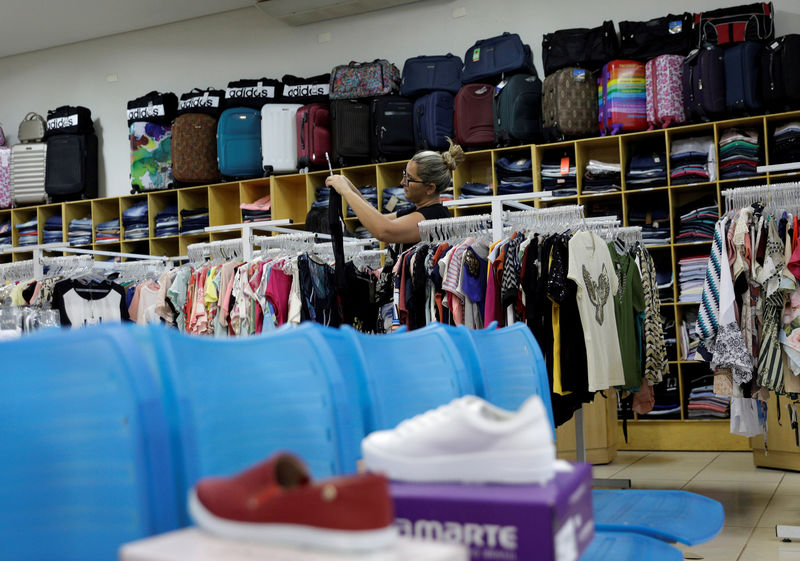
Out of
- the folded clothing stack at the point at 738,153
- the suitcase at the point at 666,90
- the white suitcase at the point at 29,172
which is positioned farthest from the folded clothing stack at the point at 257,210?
the folded clothing stack at the point at 738,153

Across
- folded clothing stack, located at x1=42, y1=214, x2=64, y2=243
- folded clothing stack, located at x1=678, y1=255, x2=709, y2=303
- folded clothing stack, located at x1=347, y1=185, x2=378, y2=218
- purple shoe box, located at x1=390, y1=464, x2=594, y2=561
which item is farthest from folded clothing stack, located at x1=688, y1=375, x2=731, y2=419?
folded clothing stack, located at x1=42, y1=214, x2=64, y2=243

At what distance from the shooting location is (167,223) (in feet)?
25.5

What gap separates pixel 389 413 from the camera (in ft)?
4.71

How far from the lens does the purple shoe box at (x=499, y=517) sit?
33.8 inches

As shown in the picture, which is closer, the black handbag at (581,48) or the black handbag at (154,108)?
the black handbag at (581,48)

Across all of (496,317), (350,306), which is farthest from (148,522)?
(350,306)

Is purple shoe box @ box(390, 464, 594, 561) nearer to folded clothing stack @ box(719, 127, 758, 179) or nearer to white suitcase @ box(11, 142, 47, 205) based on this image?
folded clothing stack @ box(719, 127, 758, 179)

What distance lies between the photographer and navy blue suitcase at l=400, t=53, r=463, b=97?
6.81 meters

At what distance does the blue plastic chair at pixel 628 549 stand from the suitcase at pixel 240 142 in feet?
19.8

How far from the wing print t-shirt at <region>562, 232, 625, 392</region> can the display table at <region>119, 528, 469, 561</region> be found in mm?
3074

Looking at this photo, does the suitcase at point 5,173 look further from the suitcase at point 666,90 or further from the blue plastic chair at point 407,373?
the blue plastic chair at point 407,373

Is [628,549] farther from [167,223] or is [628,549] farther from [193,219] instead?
[167,223]

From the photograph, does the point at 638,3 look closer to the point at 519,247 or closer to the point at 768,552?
the point at 519,247

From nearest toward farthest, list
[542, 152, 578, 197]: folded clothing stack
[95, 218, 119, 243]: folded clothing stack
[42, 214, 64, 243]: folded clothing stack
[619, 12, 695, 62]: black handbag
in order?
[619, 12, 695, 62]: black handbag
[542, 152, 578, 197]: folded clothing stack
[95, 218, 119, 243]: folded clothing stack
[42, 214, 64, 243]: folded clothing stack
